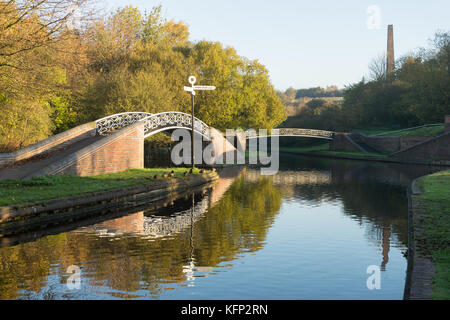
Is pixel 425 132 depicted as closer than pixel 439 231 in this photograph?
No

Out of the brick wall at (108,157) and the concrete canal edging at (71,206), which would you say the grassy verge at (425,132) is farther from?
the concrete canal edging at (71,206)

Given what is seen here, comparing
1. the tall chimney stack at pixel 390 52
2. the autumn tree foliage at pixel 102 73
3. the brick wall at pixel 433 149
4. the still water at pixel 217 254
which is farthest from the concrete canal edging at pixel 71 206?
the tall chimney stack at pixel 390 52

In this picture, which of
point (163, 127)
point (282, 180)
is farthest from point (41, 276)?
point (163, 127)

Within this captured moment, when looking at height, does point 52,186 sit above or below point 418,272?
above

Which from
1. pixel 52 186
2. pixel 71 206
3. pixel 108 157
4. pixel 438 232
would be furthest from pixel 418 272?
pixel 108 157

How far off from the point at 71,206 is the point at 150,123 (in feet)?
73.7

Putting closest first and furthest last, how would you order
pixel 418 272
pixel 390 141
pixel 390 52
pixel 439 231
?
1. pixel 418 272
2. pixel 439 231
3. pixel 390 141
4. pixel 390 52

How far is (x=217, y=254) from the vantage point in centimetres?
1116

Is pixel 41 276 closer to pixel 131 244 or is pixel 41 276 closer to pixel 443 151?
pixel 131 244

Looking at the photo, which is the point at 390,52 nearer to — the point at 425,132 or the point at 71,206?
the point at 425,132

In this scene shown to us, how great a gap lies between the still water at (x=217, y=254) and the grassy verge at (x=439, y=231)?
2.22 ft

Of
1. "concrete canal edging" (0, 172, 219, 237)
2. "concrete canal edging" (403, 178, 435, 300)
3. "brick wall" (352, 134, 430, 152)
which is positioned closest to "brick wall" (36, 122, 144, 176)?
"concrete canal edging" (0, 172, 219, 237)
